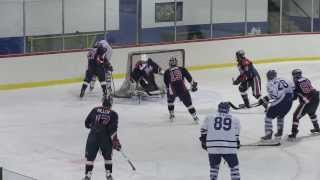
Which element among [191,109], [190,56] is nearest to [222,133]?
[191,109]

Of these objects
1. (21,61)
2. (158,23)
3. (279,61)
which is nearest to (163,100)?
(21,61)

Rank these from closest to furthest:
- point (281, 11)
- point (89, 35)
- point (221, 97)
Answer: point (221, 97), point (89, 35), point (281, 11)

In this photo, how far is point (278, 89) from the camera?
46.3 feet

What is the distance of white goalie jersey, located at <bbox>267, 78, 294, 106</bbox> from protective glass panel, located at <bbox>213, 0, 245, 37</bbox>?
9.20m

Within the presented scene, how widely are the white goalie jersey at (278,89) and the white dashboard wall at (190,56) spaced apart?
6883mm

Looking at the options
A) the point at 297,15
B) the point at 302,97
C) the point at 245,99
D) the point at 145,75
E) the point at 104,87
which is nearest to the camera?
the point at 302,97

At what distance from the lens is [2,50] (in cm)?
1944

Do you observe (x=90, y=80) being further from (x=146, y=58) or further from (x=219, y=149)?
(x=219, y=149)

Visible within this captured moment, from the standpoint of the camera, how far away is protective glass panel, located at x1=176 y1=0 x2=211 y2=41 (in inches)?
900

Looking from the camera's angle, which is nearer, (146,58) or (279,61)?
(146,58)

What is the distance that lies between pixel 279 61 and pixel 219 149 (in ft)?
43.5

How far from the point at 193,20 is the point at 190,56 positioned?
4.26ft

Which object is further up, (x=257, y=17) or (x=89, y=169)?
(x=257, y=17)

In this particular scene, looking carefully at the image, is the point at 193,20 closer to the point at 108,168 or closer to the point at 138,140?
the point at 138,140
